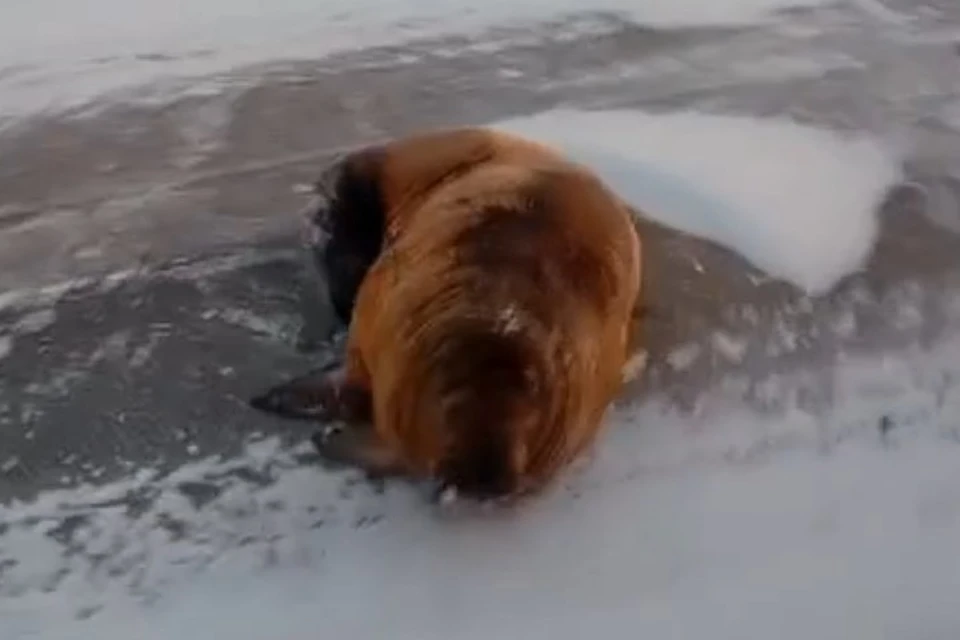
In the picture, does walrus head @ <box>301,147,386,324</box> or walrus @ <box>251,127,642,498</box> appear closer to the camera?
walrus @ <box>251,127,642,498</box>

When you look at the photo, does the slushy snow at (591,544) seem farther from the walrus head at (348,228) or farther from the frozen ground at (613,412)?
the walrus head at (348,228)

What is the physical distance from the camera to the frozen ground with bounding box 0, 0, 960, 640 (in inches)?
44.9

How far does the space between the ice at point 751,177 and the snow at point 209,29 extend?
0.76 ft

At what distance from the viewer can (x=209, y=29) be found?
1.81 m

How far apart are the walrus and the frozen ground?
32mm

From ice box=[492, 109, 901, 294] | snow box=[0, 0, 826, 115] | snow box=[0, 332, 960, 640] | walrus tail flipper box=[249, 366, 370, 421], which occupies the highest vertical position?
snow box=[0, 0, 826, 115]

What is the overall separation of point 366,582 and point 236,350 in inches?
9.8

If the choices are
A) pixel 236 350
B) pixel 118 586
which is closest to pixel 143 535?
pixel 118 586

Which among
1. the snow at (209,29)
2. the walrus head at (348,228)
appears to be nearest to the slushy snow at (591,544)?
the walrus head at (348,228)

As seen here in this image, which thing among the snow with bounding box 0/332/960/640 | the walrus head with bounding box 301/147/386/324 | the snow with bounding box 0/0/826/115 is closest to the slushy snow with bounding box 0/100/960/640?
the snow with bounding box 0/332/960/640

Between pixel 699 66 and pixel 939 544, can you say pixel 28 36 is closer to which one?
pixel 699 66

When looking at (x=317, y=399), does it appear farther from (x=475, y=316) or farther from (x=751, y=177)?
(x=751, y=177)

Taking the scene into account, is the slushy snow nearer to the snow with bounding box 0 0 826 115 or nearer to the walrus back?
the walrus back

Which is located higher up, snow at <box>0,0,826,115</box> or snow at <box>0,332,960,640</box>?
snow at <box>0,0,826,115</box>
